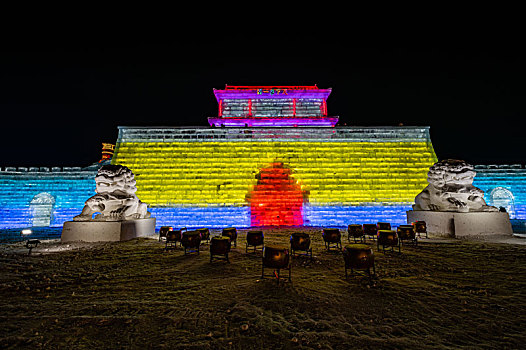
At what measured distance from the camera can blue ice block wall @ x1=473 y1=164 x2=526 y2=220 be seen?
16328 mm

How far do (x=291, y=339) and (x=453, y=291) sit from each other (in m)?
Answer: 3.14

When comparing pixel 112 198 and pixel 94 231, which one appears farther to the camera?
pixel 112 198

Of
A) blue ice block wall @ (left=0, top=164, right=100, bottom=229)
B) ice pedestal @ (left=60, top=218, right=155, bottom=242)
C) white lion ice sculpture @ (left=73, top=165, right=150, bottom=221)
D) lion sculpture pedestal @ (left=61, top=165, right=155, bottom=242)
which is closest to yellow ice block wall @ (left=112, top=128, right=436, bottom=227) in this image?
blue ice block wall @ (left=0, top=164, right=100, bottom=229)

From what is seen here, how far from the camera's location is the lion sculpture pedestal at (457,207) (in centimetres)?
924

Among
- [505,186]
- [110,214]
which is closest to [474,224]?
[505,186]

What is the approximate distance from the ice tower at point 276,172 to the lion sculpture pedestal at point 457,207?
Result: 4374mm

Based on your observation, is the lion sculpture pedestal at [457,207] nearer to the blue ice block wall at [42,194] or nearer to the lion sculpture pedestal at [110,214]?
the lion sculpture pedestal at [110,214]

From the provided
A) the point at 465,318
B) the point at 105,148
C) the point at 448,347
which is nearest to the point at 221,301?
the point at 448,347

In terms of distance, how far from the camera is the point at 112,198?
9336mm

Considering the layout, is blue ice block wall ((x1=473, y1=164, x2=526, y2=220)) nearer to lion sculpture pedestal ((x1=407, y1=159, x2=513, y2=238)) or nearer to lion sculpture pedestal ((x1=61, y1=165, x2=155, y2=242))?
lion sculpture pedestal ((x1=407, y1=159, x2=513, y2=238))

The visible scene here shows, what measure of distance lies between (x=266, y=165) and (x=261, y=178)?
3.97 feet

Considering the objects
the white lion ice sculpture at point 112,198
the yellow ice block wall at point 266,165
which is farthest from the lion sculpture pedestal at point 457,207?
the white lion ice sculpture at point 112,198

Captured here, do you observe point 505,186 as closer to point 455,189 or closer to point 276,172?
point 455,189

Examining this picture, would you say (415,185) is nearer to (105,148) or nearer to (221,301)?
(221,301)
